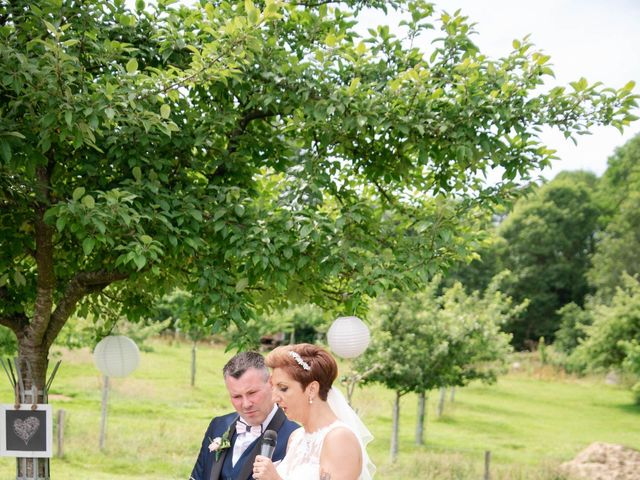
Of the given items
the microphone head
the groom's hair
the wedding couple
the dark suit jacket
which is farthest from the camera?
the dark suit jacket

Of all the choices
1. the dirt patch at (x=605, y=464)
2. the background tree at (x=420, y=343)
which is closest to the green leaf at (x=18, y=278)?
Result: the background tree at (x=420, y=343)

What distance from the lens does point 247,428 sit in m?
4.28

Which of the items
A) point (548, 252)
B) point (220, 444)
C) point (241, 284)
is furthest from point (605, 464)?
point (548, 252)

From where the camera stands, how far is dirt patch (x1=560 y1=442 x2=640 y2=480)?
1561 centimetres

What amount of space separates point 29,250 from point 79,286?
25.2 inches

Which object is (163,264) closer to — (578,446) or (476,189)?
(476,189)

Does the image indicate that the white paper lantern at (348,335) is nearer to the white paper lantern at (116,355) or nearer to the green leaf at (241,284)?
the green leaf at (241,284)

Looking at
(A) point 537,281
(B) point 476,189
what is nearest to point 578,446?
(B) point 476,189

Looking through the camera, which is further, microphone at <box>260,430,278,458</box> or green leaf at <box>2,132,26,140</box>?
green leaf at <box>2,132,26,140</box>

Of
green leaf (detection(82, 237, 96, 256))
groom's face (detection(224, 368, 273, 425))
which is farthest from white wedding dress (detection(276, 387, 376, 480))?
green leaf (detection(82, 237, 96, 256))

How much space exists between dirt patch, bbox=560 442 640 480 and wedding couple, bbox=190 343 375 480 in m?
12.2

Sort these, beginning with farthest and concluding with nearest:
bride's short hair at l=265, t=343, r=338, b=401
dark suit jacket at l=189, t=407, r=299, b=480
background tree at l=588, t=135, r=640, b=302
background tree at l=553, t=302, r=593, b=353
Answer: background tree at l=588, t=135, r=640, b=302
background tree at l=553, t=302, r=593, b=353
dark suit jacket at l=189, t=407, r=299, b=480
bride's short hair at l=265, t=343, r=338, b=401

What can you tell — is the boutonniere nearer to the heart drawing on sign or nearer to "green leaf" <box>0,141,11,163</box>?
"green leaf" <box>0,141,11,163</box>

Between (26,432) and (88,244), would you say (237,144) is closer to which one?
(88,244)
